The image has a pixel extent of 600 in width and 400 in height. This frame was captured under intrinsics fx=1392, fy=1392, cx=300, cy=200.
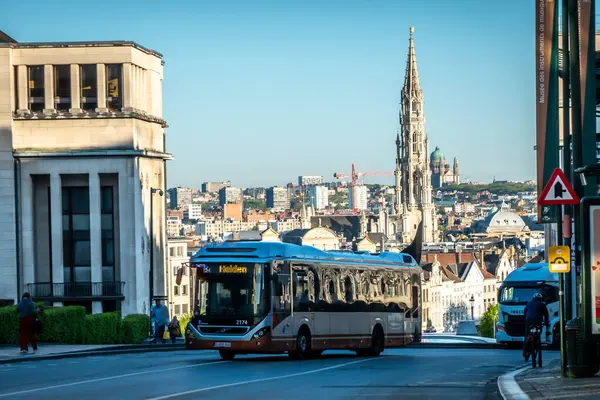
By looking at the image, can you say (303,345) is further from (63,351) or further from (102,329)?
(102,329)

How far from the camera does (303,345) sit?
3122 cm

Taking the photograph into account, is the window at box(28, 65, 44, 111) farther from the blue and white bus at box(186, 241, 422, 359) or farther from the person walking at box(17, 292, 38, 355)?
the person walking at box(17, 292, 38, 355)

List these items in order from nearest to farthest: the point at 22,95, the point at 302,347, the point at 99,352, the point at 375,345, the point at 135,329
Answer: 1. the point at 302,347
2. the point at 99,352
3. the point at 375,345
4. the point at 135,329
5. the point at 22,95

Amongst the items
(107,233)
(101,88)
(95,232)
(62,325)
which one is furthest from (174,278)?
(62,325)

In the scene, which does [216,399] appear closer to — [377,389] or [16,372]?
[377,389]

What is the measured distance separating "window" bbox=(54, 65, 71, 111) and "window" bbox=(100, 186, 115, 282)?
3.84m

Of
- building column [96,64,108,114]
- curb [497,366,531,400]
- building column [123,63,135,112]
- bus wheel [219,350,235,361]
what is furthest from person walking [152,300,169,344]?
curb [497,366,531,400]

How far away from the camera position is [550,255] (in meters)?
20.0

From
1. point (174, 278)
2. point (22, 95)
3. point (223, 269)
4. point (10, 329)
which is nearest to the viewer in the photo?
point (223, 269)

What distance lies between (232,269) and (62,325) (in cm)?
1086

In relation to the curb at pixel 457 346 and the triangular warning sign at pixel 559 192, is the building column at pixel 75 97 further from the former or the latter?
the triangular warning sign at pixel 559 192

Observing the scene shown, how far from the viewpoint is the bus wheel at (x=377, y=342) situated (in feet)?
116

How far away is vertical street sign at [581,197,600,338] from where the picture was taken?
18812mm

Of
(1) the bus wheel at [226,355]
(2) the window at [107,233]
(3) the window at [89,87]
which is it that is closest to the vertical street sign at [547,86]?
(1) the bus wheel at [226,355]
